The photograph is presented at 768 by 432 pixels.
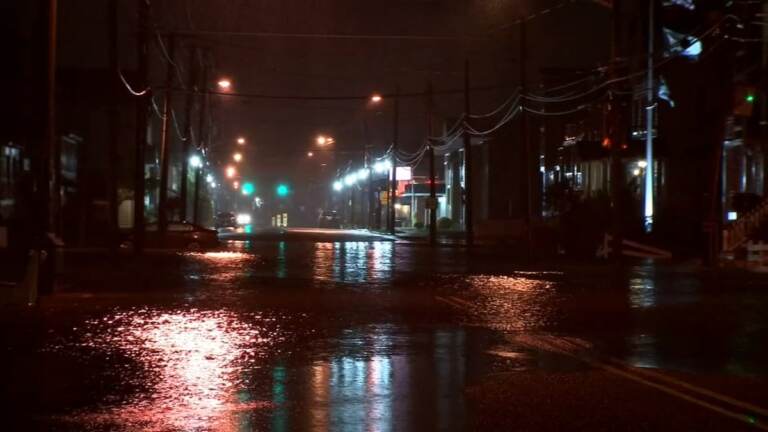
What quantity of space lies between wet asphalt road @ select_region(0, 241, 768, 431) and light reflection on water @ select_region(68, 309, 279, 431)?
3 centimetres

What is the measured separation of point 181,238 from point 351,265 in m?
12.8

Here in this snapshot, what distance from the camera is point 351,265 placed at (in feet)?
93.9

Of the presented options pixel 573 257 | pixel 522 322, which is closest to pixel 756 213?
pixel 573 257

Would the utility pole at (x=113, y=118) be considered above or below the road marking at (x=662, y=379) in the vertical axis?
above

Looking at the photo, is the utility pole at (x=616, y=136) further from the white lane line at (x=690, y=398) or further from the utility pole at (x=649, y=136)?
the white lane line at (x=690, y=398)

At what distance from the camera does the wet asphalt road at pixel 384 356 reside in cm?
801

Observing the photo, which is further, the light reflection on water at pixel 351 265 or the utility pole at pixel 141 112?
Result: the utility pole at pixel 141 112

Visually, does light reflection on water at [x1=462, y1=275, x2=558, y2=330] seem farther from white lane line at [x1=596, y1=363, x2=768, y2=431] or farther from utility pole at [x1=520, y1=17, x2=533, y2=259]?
utility pole at [x1=520, y1=17, x2=533, y2=259]

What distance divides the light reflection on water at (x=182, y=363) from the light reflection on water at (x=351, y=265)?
845 centimetres

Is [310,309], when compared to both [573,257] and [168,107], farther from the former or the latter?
[168,107]

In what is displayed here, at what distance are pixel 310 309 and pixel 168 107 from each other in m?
26.6

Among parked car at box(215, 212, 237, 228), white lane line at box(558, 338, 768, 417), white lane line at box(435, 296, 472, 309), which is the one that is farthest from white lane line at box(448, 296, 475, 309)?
parked car at box(215, 212, 237, 228)

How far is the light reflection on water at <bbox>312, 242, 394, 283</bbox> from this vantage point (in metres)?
24.0

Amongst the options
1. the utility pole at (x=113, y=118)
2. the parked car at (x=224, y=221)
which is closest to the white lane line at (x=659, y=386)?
the utility pole at (x=113, y=118)
